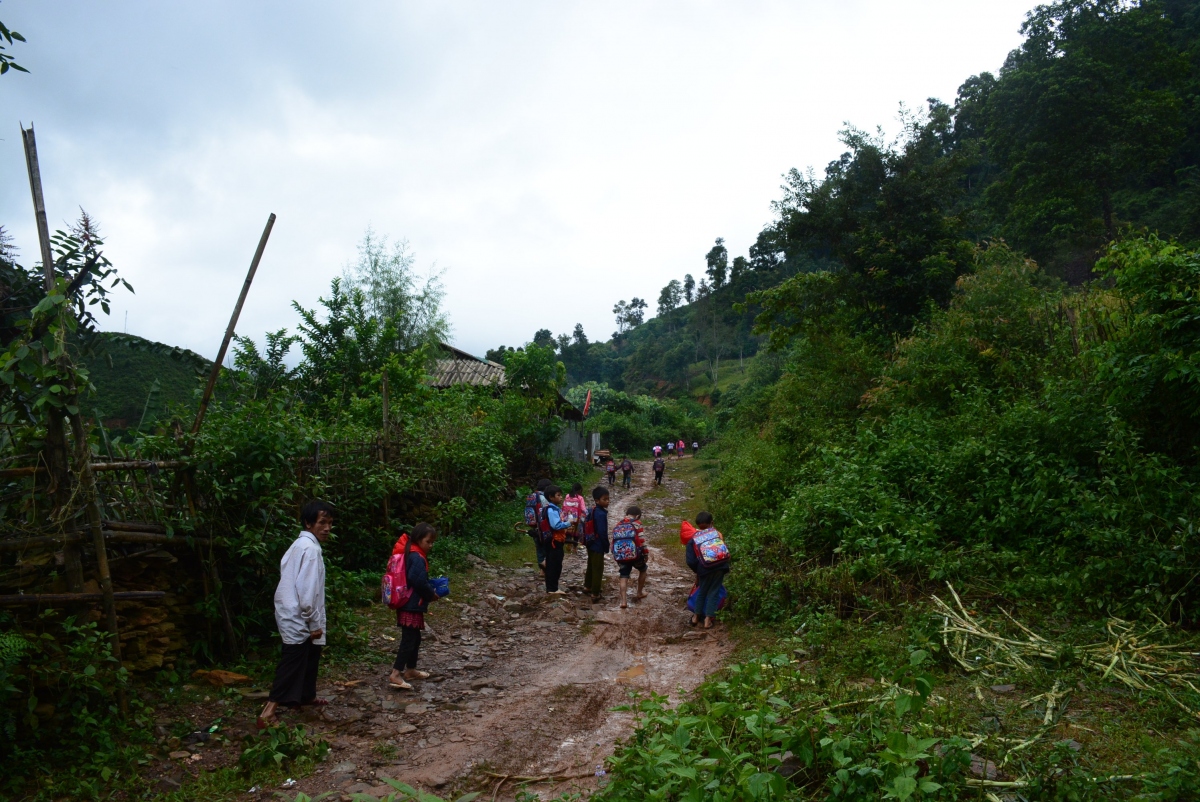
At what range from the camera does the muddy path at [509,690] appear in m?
4.55

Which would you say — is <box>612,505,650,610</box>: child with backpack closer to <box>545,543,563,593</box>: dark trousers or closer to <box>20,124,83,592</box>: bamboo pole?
<box>545,543,563,593</box>: dark trousers

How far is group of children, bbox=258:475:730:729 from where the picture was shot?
514cm

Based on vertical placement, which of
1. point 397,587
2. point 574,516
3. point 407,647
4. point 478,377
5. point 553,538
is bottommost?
point 407,647

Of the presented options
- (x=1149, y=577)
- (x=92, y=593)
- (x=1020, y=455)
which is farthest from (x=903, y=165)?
(x=92, y=593)

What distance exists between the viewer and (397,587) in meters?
6.13

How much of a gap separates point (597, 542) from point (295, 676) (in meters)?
4.89

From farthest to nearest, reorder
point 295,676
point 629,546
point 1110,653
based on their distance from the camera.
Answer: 1. point 629,546
2. point 295,676
3. point 1110,653

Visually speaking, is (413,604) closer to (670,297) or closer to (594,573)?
(594,573)

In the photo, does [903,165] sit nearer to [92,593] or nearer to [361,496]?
[361,496]

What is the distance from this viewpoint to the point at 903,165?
18766 millimetres


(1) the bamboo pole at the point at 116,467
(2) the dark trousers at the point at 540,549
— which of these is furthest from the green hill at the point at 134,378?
(2) the dark trousers at the point at 540,549

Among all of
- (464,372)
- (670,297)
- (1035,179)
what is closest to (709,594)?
(464,372)

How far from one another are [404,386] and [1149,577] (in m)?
14.2

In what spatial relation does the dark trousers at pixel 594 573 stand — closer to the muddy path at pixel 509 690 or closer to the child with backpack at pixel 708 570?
the muddy path at pixel 509 690
